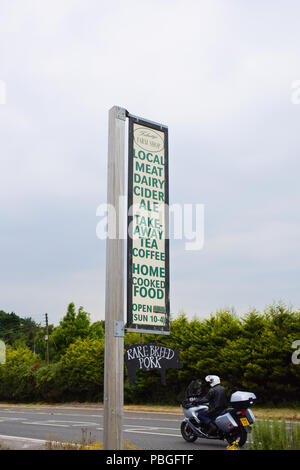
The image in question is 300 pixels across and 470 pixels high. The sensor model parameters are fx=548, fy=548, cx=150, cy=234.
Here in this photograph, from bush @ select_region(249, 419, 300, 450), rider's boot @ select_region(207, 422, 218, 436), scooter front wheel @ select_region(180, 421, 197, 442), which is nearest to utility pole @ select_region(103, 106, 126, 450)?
bush @ select_region(249, 419, 300, 450)

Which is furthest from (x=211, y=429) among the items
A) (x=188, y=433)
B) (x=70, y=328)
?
(x=70, y=328)

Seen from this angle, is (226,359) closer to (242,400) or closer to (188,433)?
(188,433)

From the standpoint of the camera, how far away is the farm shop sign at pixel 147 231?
7219 millimetres

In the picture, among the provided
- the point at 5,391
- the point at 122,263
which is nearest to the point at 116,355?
the point at 122,263

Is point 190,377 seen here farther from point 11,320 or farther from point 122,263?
point 11,320

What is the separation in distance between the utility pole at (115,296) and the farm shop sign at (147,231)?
0.16 meters

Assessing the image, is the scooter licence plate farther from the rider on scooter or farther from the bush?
the bush

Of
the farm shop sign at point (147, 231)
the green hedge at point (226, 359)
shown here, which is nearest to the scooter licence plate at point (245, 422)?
the farm shop sign at point (147, 231)

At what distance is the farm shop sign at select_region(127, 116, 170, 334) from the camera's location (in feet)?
23.7

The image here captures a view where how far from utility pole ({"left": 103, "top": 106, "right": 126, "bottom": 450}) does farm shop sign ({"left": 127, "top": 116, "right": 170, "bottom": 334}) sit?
0.52 feet

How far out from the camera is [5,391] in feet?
134

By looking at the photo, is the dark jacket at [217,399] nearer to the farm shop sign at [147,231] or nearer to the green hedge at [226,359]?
the farm shop sign at [147,231]

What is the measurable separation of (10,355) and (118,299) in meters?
40.0

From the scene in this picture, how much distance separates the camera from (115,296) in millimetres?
6949
